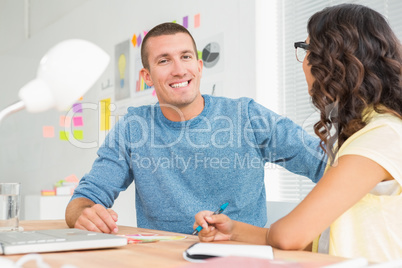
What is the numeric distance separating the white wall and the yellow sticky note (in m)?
0.09

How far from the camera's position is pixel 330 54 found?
99cm

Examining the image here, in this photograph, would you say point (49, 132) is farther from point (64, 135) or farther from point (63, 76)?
point (63, 76)

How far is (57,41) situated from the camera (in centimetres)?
405

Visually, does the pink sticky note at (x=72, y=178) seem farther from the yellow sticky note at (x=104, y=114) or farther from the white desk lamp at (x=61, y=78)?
the white desk lamp at (x=61, y=78)

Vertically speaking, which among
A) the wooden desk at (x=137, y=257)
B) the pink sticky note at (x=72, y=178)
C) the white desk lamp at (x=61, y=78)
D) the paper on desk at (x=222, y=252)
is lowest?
the wooden desk at (x=137, y=257)

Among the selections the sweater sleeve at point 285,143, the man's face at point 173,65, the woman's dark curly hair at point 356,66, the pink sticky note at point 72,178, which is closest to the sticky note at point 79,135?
the pink sticky note at point 72,178

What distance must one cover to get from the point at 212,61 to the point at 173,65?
2.83 feet

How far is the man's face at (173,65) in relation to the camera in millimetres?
1723

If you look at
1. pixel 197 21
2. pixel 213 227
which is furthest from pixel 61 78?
pixel 197 21

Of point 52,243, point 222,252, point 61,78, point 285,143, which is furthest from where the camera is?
point 285,143

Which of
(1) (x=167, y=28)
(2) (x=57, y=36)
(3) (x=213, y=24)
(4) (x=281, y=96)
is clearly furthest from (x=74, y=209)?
(2) (x=57, y=36)

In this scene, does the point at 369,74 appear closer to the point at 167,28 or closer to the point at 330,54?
the point at 330,54

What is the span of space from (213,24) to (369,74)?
5.52 ft

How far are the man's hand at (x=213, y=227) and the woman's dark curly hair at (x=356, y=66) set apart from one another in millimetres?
285
